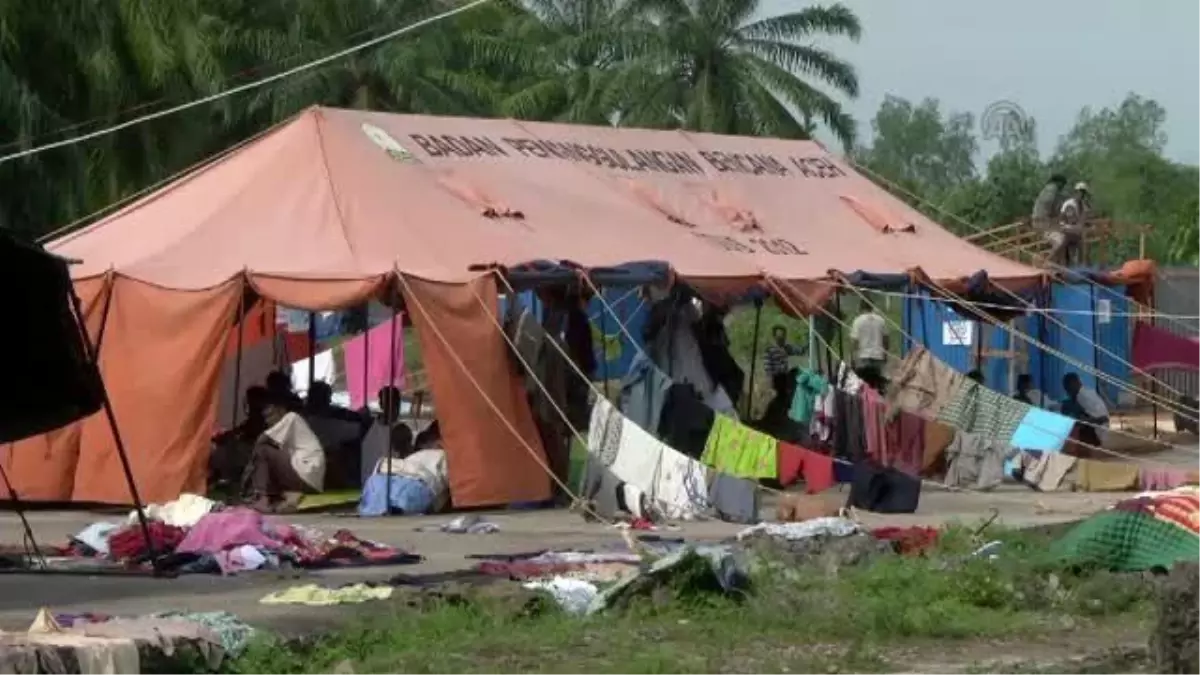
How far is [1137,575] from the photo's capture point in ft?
45.9

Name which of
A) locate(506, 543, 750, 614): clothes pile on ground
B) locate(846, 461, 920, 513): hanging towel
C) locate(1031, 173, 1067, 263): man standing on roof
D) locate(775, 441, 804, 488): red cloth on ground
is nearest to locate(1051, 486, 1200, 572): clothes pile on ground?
locate(506, 543, 750, 614): clothes pile on ground

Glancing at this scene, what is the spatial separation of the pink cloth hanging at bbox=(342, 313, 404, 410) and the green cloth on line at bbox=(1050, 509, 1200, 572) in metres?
10.4

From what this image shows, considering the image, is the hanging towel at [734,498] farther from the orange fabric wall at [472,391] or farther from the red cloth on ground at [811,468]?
the orange fabric wall at [472,391]

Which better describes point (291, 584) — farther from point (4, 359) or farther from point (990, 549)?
point (990, 549)

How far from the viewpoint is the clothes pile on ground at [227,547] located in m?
14.5

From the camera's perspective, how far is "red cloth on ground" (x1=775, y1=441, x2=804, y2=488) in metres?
19.6

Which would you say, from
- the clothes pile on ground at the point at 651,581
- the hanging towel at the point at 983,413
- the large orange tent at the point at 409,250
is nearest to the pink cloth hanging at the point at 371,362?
the large orange tent at the point at 409,250

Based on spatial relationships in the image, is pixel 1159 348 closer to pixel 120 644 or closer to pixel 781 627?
pixel 781 627

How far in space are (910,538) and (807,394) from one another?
7016 millimetres

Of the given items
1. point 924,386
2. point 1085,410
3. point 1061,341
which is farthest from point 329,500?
point 1061,341

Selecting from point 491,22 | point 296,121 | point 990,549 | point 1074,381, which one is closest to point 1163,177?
point 491,22

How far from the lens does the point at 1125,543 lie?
1438 centimetres

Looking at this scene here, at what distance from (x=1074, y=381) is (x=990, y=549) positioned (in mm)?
9878

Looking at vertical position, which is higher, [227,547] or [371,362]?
[371,362]
